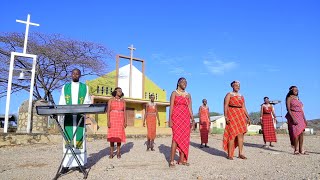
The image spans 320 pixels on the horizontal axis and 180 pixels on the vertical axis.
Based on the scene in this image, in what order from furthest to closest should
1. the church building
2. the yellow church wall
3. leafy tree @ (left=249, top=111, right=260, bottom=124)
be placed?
1. leafy tree @ (left=249, top=111, right=260, bottom=124)
2. the yellow church wall
3. the church building

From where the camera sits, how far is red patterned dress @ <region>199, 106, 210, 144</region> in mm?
11500

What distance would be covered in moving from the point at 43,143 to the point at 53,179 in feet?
27.4

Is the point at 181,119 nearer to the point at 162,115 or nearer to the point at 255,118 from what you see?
the point at 162,115

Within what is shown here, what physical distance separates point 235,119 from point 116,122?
3.04 metres

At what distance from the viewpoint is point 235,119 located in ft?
24.2

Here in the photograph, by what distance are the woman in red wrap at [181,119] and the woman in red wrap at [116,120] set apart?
2027mm

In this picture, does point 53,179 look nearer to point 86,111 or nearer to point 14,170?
point 86,111

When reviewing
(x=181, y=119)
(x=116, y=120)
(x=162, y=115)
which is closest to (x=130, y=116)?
(x=162, y=115)

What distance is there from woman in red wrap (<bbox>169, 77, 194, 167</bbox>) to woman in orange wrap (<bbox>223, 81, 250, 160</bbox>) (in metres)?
1.13

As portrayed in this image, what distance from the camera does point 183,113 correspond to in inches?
261

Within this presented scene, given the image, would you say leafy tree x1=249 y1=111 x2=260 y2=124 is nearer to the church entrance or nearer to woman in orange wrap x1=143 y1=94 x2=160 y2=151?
the church entrance

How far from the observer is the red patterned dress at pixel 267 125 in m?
11.2

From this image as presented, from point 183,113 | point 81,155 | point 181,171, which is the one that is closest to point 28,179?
point 81,155

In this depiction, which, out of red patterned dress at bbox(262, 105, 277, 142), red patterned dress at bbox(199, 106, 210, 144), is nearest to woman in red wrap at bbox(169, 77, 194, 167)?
red patterned dress at bbox(199, 106, 210, 144)
